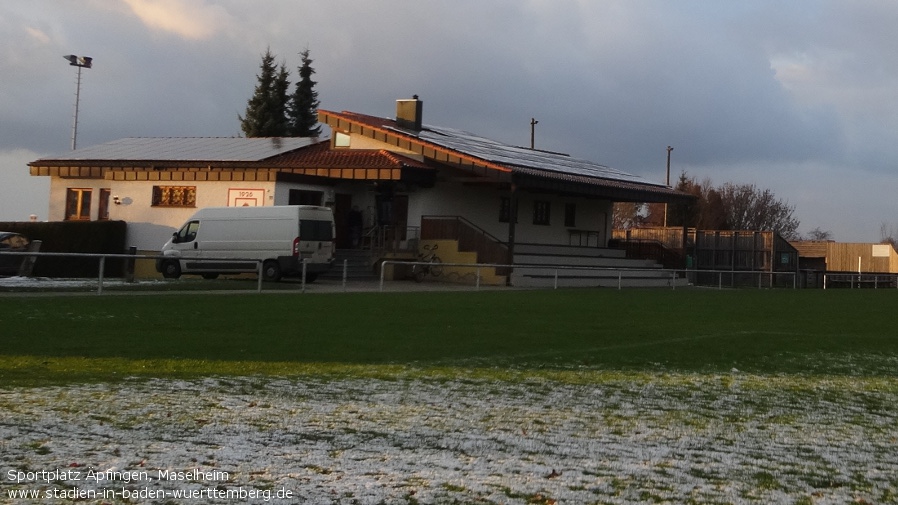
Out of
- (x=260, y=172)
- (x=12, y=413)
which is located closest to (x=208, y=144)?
→ (x=260, y=172)

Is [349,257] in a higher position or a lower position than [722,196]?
lower

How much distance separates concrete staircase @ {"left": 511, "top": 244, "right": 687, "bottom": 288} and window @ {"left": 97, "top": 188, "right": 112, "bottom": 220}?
1572cm

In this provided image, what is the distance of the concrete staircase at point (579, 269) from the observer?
3391 centimetres

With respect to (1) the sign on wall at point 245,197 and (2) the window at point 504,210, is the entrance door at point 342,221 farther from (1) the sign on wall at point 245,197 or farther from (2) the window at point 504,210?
(2) the window at point 504,210

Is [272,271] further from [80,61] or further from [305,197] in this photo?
[80,61]

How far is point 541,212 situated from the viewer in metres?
41.6

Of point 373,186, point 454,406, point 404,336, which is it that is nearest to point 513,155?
point 373,186

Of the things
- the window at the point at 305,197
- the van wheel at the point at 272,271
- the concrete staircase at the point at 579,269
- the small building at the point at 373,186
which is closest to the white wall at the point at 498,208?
the small building at the point at 373,186

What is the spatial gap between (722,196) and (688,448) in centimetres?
8717

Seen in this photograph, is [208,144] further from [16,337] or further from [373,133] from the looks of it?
[16,337]

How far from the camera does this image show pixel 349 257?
118 ft

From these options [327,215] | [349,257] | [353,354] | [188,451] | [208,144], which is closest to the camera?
[188,451]

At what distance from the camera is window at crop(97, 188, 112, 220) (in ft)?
132

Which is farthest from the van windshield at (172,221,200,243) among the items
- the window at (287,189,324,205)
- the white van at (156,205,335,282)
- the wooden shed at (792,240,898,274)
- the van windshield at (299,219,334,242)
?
the wooden shed at (792,240,898,274)
